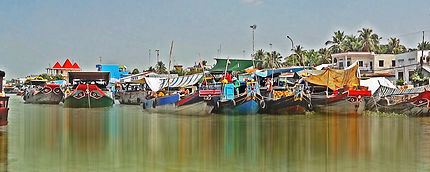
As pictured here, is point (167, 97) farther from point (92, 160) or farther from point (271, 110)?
point (92, 160)

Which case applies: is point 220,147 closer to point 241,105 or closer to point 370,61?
point 241,105

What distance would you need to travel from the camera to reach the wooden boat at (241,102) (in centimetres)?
2306

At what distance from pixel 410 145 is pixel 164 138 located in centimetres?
728

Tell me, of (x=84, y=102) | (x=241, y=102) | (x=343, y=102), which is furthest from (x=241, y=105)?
(x=84, y=102)

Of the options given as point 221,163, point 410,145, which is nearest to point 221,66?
point 410,145

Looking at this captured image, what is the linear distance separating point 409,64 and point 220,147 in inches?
1368

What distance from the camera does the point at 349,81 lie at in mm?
28734

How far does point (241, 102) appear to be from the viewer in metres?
23.2

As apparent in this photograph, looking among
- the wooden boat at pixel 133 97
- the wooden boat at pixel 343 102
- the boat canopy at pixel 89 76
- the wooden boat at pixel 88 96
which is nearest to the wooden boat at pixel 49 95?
the wooden boat at pixel 133 97

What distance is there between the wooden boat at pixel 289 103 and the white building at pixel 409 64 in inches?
799

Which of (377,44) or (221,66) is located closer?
(221,66)

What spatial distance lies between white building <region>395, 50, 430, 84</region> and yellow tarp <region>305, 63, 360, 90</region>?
45.7 ft

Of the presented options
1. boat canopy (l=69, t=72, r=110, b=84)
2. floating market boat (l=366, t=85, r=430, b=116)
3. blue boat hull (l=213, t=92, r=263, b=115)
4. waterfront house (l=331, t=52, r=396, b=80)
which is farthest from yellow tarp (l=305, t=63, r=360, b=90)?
waterfront house (l=331, t=52, r=396, b=80)

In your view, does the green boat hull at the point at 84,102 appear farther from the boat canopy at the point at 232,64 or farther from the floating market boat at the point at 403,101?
the floating market boat at the point at 403,101
